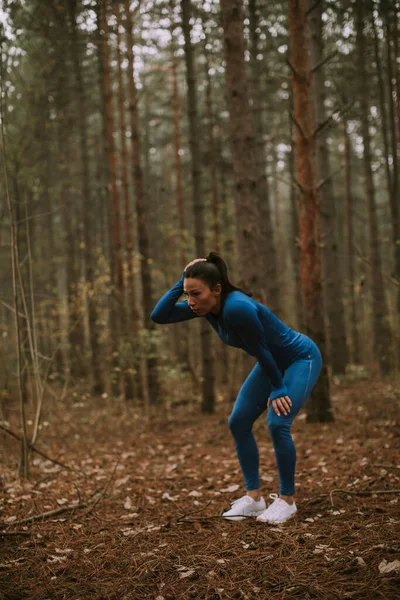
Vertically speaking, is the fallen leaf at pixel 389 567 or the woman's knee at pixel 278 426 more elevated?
the woman's knee at pixel 278 426

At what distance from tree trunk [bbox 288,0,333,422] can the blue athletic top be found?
3.50 metres

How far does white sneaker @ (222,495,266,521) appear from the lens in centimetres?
435

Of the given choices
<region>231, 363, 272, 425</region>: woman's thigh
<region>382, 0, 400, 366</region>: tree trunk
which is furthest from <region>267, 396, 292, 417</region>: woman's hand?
<region>382, 0, 400, 366</region>: tree trunk

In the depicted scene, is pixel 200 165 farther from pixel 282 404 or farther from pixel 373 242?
pixel 282 404

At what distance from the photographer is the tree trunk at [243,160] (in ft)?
26.0

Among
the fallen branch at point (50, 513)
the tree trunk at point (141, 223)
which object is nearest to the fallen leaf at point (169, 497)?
the fallen branch at point (50, 513)

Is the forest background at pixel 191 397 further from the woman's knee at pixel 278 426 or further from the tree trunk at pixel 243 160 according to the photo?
the woman's knee at pixel 278 426

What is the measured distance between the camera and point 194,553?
3648 millimetres

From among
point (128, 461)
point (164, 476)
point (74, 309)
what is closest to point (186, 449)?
point (128, 461)

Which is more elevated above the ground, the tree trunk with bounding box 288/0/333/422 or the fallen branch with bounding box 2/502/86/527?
the tree trunk with bounding box 288/0/333/422

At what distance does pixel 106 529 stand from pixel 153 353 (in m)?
6.39

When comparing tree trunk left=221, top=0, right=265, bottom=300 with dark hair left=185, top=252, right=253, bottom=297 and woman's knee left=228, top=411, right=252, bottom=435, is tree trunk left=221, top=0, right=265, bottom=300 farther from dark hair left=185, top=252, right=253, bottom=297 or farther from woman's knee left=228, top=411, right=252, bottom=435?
dark hair left=185, top=252, right=253, bottom=297

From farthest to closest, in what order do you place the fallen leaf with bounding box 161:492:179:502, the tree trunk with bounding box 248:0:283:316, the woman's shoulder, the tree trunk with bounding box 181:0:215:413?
the tree trunk with bounding box 248:0:283:316
the tree trunk with bounding box 181:0:215:413
the fallen leaf with bounding box 161:492:179:502
the woman's shoulder

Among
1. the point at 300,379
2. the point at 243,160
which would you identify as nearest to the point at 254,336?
the point at 300,379
